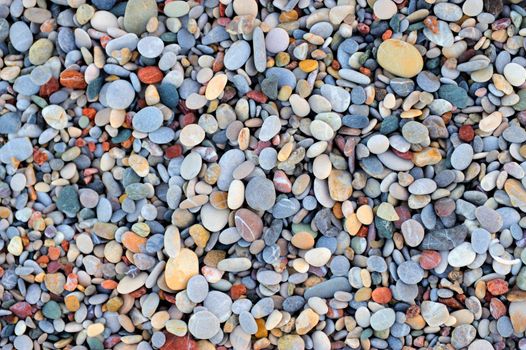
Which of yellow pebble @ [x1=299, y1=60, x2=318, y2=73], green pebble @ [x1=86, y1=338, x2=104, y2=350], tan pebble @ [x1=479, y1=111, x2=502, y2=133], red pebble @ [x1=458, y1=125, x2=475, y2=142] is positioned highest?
yellow pebble @ [x1=299, y1=60, x2=318, y2=73]

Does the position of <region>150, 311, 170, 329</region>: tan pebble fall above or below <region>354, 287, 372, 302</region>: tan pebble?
below

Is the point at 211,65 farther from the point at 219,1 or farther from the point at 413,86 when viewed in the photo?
the point at 413,86

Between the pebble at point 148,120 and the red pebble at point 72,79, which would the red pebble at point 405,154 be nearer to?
the pebble at point 148,120

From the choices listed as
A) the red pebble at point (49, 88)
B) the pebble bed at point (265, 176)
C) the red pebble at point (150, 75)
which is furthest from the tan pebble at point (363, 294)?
the red pebble at point (49, 88)

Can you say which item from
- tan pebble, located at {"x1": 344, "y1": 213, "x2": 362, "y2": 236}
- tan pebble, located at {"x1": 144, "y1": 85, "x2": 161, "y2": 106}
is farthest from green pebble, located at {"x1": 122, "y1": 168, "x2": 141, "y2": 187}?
tan pebble, located at {"x1": 344, "y1": 213, "x2": 362, "y2": 236}

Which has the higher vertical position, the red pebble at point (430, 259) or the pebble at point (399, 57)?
the pebble at point (399, 57)

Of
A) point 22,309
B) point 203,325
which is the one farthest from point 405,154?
point 22,309

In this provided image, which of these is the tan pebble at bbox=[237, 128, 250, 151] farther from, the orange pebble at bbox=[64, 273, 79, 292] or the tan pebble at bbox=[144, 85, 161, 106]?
the orange pebble at bbox=[64, 273, 79, 292]

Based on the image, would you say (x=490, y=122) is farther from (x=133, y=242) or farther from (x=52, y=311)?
(x=52, y=311)
